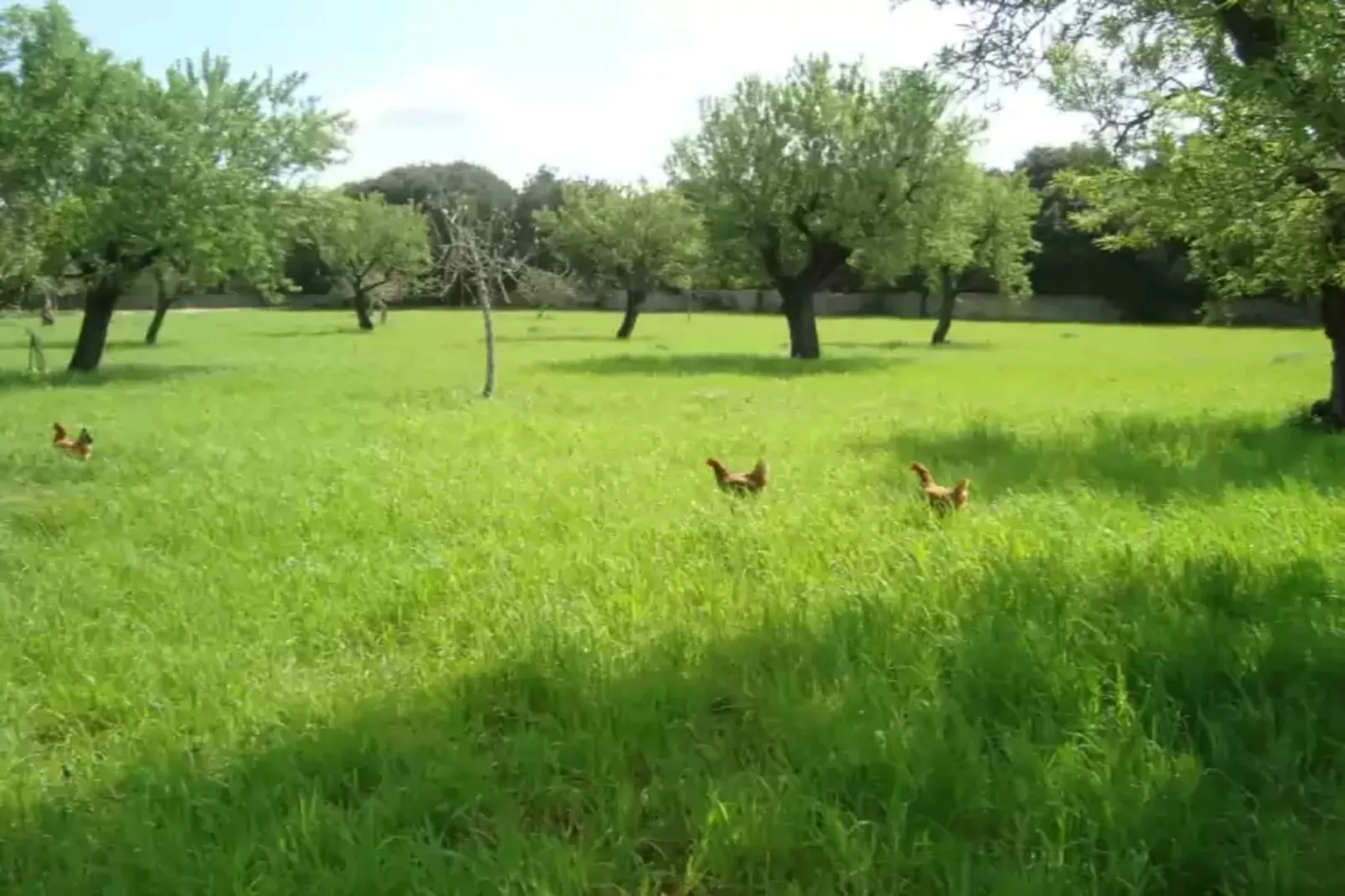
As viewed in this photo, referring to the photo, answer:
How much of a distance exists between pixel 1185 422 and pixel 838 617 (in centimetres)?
1060

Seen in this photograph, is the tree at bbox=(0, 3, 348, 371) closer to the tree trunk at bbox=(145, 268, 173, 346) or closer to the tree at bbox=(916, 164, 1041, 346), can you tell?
the tree trunk at bbox=(145, 268, 173, 346)

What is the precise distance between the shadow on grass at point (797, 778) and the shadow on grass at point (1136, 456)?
418 centimetres

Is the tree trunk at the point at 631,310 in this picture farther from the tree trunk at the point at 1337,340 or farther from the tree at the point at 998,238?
the tree trunk at the point at 1337,340

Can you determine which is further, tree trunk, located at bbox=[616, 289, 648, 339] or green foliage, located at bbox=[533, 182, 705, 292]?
tree trunk, located at bbox=[616, 289, 648, 339]

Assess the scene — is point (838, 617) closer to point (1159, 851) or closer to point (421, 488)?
point (1159, 851)

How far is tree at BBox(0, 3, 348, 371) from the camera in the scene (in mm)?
20547

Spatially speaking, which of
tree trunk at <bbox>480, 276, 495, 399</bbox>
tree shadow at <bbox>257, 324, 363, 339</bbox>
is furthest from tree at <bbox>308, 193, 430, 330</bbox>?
tree trunk at <bbox>480, 276, 495, 399</bbox>

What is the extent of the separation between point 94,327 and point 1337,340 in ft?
82.9

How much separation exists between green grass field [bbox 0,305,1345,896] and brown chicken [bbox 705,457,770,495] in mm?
209

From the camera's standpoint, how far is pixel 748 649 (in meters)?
5.42

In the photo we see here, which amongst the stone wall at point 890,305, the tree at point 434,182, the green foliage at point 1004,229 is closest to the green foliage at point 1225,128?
the green foliage at point 1004,229

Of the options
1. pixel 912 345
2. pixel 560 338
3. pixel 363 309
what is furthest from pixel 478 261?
pixel 363 309

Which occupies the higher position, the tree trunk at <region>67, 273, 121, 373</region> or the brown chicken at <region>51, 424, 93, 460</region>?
the tree trunk at <region>67, 273, 121, 373</region>

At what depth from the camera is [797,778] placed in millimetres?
4027
